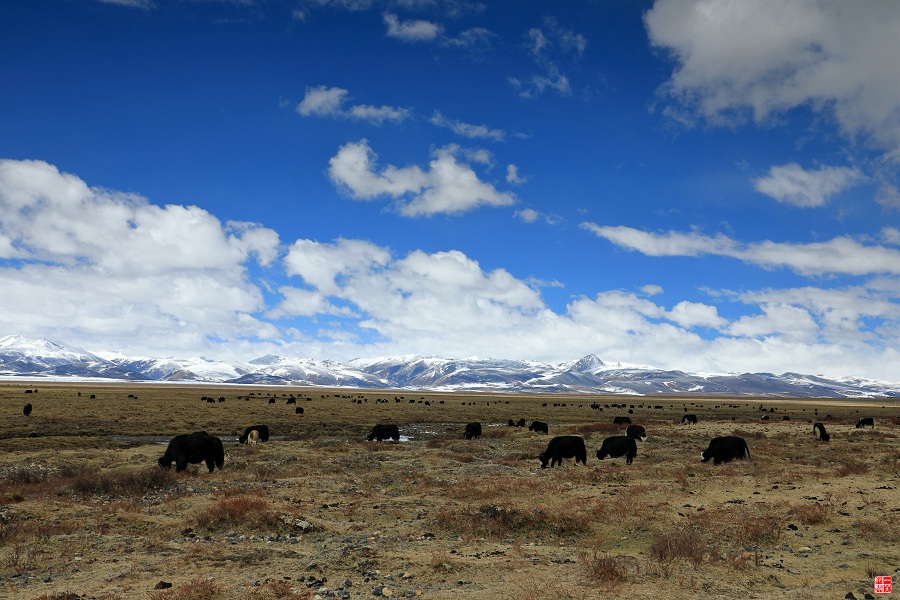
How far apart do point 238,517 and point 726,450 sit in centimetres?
2285

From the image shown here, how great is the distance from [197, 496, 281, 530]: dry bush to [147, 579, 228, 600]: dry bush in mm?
5045

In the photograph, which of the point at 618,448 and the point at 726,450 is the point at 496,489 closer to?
the point at 618,448

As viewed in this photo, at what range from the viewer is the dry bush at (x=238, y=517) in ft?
48.7

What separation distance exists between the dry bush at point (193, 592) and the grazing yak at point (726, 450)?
78.7 feet

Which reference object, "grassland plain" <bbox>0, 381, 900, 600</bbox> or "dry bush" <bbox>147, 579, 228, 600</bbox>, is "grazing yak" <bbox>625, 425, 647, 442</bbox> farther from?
"dry bush" <bbox>147, 579, 228, 600</bbox>

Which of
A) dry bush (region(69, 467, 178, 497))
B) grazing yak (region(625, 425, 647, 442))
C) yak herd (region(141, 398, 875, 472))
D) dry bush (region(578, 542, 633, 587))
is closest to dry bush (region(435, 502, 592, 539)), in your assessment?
dry bush (region(578, 542, 633, 587))

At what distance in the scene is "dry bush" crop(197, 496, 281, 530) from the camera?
48.7 feet

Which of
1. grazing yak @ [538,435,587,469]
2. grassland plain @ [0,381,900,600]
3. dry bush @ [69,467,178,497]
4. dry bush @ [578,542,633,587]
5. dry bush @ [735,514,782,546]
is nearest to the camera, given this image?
dry bush @ [578,542,633,587]

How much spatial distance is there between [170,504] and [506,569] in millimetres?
12471

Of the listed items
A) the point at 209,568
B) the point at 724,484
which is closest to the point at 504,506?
the point at 209,568

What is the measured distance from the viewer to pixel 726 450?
26672mm

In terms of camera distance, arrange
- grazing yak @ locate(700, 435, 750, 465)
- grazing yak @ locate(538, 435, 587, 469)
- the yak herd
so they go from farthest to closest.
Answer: grazing yak @ locate(538, 435, 587, 469)
grazing yak @ locate(700, 435, 750, 465)
the yak herd

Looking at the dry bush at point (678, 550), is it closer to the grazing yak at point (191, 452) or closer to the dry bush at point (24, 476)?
the grazing yak at point (191, 452)

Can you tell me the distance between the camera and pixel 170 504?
17797 mm
